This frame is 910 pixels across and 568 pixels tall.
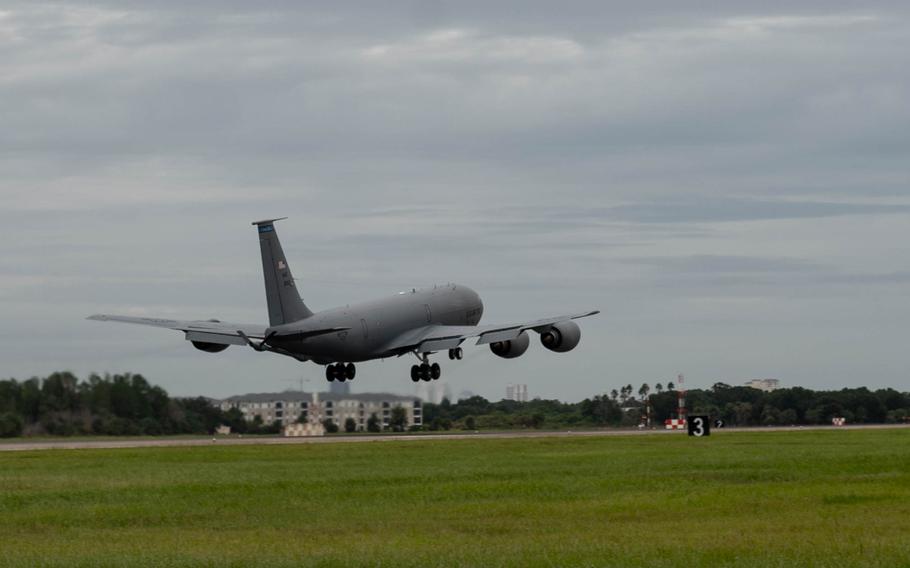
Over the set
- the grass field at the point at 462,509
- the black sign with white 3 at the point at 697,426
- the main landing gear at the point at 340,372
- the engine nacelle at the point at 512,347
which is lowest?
the grass field at the point at 462,509

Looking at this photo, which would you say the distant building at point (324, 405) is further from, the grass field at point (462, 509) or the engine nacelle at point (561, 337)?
the grass field at point (462, 509)

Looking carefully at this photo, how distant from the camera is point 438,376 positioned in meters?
103

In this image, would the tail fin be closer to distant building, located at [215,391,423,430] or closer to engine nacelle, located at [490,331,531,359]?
distant building, located at [215,391,423,430]

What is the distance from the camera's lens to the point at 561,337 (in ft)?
328

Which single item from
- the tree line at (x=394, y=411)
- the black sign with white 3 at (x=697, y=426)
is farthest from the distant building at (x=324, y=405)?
the black sign with white 3 at (x=697, y=426)

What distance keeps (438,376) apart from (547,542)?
6983cm

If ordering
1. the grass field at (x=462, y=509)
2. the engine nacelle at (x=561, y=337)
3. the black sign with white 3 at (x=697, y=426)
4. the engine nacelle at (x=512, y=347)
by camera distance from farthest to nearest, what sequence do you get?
the engine nacelle at (x=512, y=347), the engine nacelle at (x=561, y=337), the black sign with white 3 at (x=697, y=426), the grass field at (x=462, y=509)

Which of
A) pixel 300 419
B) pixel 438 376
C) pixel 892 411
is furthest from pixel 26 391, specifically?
pixel 892 411

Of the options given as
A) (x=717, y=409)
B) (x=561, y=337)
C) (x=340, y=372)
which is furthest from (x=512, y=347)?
(x=717, y=409)

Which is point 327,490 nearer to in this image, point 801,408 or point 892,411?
point 801,408

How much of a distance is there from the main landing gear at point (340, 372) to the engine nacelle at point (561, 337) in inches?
531

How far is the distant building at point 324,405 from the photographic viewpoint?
98188 mm

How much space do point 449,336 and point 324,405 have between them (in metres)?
9.74

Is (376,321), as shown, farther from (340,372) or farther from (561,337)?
(561,337)
